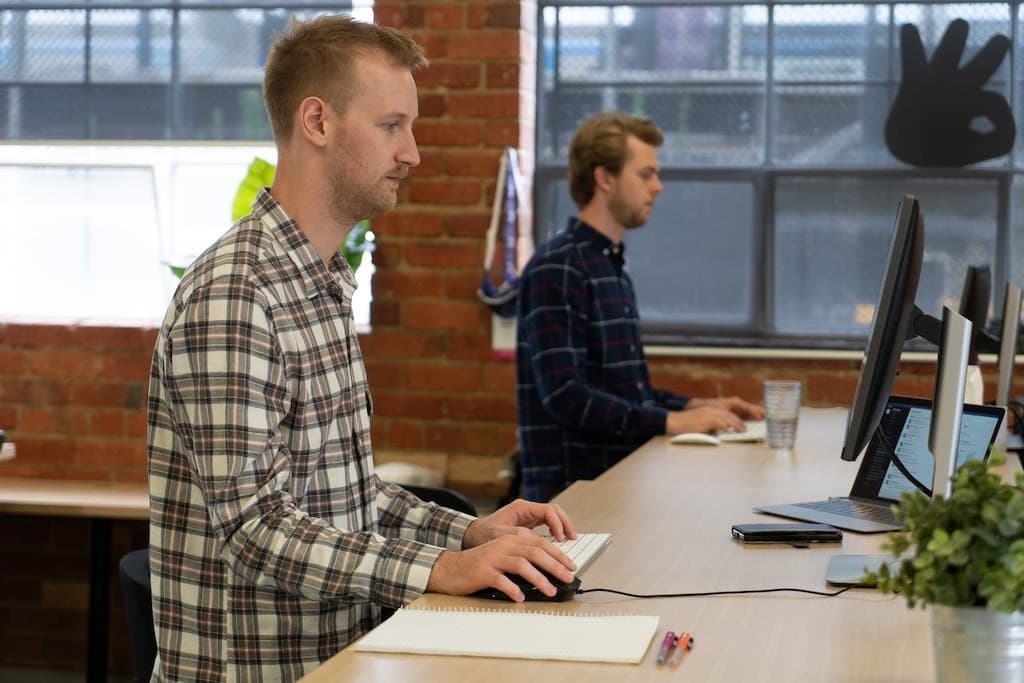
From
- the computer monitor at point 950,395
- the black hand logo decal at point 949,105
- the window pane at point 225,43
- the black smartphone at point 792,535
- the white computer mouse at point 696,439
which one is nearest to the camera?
the computer monitor at point 950,395

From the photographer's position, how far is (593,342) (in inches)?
145

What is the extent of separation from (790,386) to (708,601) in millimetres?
1520

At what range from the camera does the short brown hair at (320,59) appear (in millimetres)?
1992

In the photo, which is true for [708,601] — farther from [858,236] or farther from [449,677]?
[858,236]

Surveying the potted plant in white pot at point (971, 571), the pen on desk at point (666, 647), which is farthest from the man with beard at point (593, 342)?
the potted plant in white pot at point (971, 571)

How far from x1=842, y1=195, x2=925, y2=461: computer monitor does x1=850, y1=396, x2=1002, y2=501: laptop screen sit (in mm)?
337

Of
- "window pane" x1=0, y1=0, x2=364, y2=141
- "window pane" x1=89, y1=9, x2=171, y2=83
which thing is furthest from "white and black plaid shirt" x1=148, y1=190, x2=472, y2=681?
"window pane" x1=89, y1=9, x2=171, y2=83

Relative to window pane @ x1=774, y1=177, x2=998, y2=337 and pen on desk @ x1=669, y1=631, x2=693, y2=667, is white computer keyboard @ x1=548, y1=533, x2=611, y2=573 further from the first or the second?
window pane @ x1=774, y1=177, x2=998, y2=337

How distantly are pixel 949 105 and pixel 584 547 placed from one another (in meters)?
2.65

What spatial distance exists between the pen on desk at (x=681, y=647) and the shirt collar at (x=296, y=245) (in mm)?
704

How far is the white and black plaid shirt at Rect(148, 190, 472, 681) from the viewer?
5.63 ft

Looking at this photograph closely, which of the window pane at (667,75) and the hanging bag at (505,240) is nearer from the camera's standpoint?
the hanging bag at (505,240)

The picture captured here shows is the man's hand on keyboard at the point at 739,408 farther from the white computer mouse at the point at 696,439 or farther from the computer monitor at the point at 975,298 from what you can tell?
the computer monitor at the point at 975,298

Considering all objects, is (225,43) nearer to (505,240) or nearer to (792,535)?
(505,240)
